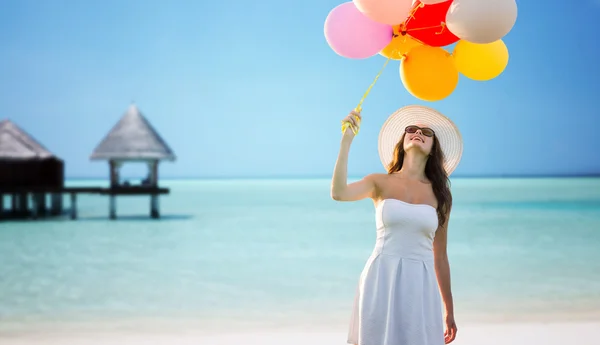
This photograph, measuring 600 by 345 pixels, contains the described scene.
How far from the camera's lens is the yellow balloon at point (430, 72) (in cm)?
305

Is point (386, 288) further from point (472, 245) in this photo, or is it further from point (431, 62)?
point (472, 245)

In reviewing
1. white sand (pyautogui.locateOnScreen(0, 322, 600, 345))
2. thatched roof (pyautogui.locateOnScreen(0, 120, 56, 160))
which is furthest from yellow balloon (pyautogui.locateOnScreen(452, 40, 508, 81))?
thatched roof (pyautogui.locateOnScreen(0, 120, 56, 160))

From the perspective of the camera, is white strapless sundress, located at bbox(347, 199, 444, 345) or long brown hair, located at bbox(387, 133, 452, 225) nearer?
white strapless sundress, located at bbox(347, 199, 444, 345)

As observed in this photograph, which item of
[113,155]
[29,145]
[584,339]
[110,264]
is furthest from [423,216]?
[29,145]

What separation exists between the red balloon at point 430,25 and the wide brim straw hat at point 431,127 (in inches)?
18.7

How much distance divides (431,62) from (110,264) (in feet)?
38.4

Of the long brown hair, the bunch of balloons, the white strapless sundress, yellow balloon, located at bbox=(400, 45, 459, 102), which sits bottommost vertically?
the white strapless sundress

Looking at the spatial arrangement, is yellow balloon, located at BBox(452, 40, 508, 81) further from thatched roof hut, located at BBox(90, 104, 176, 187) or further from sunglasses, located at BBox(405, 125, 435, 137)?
thatched roof hut, located at BBox(90, 104, 176, 187)

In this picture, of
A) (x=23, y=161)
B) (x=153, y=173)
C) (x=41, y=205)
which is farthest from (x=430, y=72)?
(x=41, y=205)

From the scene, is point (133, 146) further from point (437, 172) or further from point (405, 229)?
point (405, 229)

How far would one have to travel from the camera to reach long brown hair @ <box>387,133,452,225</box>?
251 cm

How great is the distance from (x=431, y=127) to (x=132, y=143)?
2122 cm

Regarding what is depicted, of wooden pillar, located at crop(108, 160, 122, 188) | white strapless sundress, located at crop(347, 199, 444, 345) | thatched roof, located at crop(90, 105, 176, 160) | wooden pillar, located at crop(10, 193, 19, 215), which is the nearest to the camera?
white strapless sundress, located at crop(347, 199, 444, 345)

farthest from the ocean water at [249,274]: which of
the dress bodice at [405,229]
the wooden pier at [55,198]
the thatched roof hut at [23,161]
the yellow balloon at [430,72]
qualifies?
the dress bodice at [405,229]
